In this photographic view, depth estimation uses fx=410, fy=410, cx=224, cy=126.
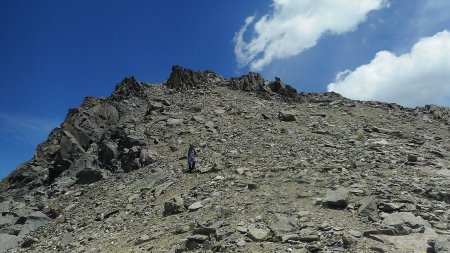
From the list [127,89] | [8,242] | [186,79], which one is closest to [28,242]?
[8,242]

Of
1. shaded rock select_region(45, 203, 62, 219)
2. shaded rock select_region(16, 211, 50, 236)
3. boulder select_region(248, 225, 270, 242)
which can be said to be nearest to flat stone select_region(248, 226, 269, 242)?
boulder select_region(248, 225, 270, 242)

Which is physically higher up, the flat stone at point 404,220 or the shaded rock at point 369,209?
the shaded rock at point 369,209

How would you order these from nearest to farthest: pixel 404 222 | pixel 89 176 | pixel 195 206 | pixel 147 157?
pixel 404 222 → pixel 195 206 → pixel 147 157 → pixel 89 176

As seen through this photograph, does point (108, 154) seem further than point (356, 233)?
Yes

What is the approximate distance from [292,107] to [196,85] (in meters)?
11.7

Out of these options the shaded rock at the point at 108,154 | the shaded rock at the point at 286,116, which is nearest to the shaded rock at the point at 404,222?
the shaded rock at the point at 286,116

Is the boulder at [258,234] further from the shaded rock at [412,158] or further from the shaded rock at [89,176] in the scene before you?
the shaded rock at [89,176]

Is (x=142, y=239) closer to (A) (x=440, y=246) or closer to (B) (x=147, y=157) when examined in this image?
(A) (x=440, y=246)

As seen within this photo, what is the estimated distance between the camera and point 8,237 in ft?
73.9

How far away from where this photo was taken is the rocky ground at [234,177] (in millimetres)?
14898

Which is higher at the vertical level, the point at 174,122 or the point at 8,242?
the point at 174,122

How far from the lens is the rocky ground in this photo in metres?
14.9

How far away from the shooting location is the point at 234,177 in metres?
22.0

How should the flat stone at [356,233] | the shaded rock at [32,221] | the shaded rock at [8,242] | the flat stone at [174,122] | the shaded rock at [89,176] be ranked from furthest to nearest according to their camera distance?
the flat stone at [174,122] < the shaded rock at [89,176] < the shaded rock at [32,221] < the shaded rock at [8,242] < the flat stone at [356,233]
